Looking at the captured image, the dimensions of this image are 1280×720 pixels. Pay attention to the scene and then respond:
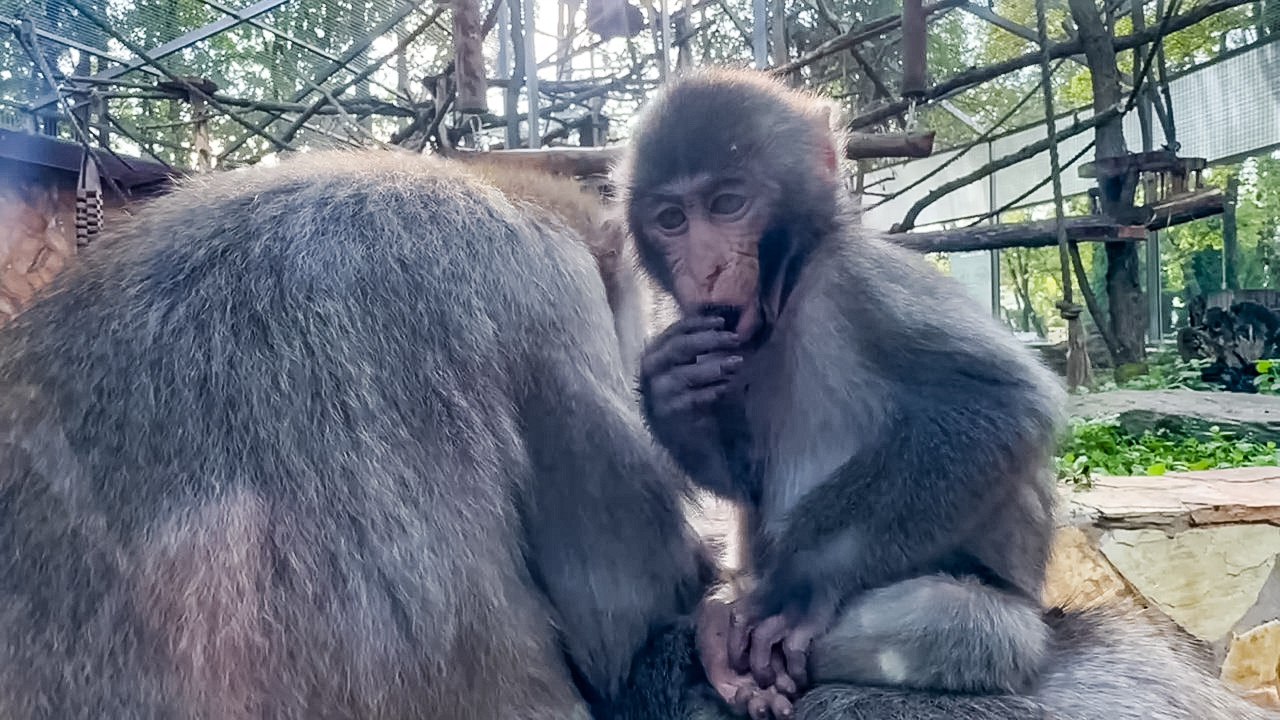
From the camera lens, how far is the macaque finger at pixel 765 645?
1.91m

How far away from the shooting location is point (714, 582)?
89.7 inches

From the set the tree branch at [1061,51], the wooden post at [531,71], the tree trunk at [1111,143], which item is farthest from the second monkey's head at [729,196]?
the tree trunk at [1111,143]

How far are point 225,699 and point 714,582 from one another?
3.32ft

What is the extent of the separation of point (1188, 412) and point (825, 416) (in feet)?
21.2

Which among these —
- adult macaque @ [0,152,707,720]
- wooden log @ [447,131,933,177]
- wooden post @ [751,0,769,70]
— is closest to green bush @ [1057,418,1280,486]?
wooden log @ [447,131,933,177]

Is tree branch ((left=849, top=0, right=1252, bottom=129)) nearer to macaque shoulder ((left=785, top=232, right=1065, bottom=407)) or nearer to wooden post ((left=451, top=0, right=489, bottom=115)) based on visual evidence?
wooden post ((left=451, top=0, right=489, bottom=115))

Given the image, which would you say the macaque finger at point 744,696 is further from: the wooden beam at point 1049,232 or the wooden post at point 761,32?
the wooden beam at point 1049,232

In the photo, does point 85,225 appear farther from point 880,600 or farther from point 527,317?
point 880,600

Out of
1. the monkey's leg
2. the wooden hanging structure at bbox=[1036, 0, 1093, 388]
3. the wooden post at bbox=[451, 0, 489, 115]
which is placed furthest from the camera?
the wooden hanging structure at bbox=[1036, 0, 1093, 388]

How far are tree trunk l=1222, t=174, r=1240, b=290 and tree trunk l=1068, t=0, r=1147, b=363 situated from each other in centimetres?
271

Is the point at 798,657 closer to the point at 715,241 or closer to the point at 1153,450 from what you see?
the point at 715,241

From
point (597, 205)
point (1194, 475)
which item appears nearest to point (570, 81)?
point (1194, 475)

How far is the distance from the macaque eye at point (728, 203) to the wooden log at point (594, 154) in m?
0.60

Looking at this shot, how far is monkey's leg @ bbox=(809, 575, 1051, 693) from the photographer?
1.86 meters
